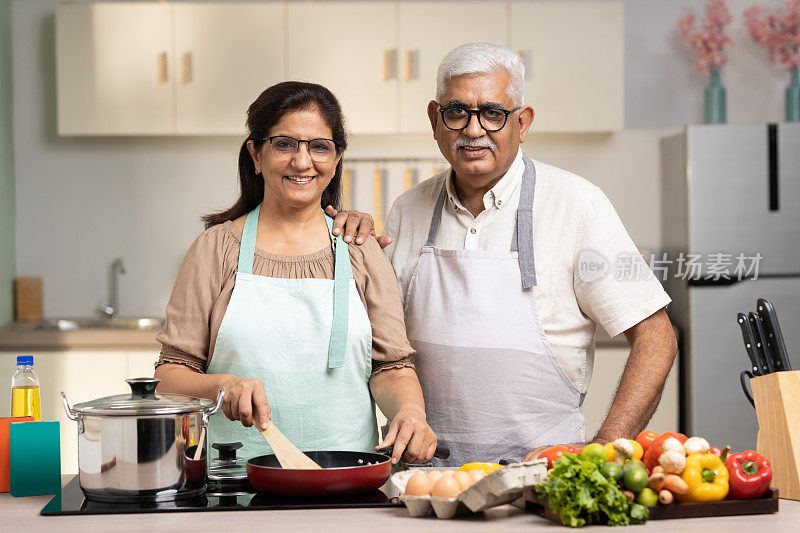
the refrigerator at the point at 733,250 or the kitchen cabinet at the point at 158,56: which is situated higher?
the kitchen cabinet at the point at 158,56

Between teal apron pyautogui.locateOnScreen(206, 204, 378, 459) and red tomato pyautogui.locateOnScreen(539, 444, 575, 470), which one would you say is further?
teal apron pyautogui.locateOnScreen(206, 204, 378, 459)

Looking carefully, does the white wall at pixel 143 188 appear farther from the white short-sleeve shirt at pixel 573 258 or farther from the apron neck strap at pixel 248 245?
the apron neck strap at pixel 248 245

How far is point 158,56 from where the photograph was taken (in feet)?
12.5

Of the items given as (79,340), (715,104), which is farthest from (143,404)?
(715,104)

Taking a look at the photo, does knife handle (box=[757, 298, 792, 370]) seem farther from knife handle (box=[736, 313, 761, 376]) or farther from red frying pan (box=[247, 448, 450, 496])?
red frying pan (box=[247, 448, 450, 496])

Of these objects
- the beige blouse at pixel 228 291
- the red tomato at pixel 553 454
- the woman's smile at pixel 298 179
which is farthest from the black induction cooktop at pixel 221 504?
the woman's smile at pixel 298 179

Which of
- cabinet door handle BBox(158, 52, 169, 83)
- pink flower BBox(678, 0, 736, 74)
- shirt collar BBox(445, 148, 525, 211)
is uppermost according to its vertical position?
pink flower BBox(678, 0, 736, 74)

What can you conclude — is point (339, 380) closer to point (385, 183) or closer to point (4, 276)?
point (385, 183)

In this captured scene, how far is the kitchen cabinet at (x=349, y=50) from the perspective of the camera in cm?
378

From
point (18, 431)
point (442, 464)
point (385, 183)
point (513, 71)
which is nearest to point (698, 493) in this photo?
point (442, 464)

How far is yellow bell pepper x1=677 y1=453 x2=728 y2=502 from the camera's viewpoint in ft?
4.18

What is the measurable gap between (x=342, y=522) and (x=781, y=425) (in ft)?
2.69

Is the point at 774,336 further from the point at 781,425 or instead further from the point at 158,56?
the point at 158,56

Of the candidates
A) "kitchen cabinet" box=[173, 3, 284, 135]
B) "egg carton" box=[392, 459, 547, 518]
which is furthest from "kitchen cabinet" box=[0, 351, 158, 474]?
"egg carton" box=[392, 459, 547, 518]
